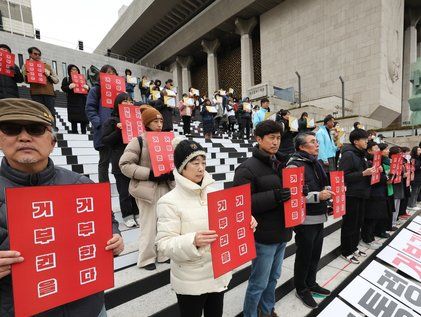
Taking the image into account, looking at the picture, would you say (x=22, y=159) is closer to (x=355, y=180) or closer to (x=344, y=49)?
(x=355, y=180)

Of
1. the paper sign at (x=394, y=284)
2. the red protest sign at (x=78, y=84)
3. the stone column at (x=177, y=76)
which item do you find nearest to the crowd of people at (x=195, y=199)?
the paper sign at (x=394, y=284)

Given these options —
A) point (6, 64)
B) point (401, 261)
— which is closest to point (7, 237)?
point (401, 261)

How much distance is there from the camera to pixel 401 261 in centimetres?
331

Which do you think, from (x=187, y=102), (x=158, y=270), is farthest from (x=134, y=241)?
(x=187, y=102)

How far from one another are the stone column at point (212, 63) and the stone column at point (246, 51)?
12.4 ft

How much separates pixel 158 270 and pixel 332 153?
4.20 m

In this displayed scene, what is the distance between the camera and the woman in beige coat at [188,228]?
1.37m

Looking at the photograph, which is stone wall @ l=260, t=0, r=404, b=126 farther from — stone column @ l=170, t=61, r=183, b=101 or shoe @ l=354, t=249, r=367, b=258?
shoe @ l=354, t=249, r=367, b=258

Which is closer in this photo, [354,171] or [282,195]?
[282,195]

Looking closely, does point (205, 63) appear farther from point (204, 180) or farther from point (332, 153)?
point (204, 180)

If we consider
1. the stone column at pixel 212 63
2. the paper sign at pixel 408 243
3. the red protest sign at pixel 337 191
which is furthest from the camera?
the stone column at pixel 212 63

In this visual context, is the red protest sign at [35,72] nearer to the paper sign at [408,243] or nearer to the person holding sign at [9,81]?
the person holding sign at [9,81]

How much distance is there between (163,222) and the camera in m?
1.39

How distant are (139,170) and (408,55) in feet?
87.9
